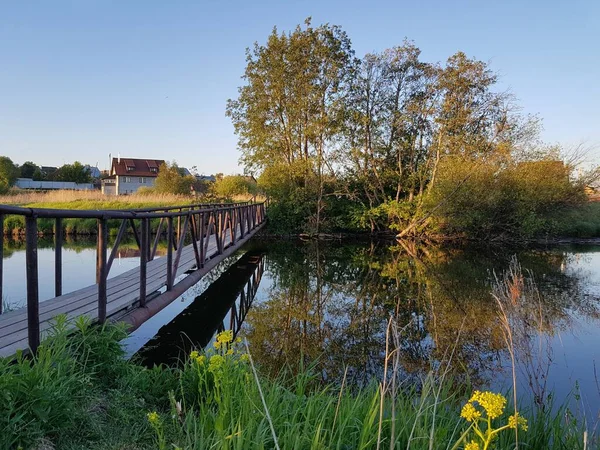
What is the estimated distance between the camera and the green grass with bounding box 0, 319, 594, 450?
2084mm

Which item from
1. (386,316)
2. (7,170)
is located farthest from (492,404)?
(7,170)

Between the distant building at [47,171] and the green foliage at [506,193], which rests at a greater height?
the distant building at [47,171]

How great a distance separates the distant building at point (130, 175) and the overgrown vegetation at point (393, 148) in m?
34.3

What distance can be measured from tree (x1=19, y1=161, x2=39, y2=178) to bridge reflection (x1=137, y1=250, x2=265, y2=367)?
62.6 m

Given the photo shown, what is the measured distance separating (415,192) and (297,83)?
8.58 m

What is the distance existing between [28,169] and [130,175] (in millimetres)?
20518

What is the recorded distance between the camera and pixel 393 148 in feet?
72.5

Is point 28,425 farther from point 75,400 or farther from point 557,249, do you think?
point 557,249

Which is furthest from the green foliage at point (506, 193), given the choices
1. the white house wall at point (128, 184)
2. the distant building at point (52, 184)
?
the distant building at point (52, 184)

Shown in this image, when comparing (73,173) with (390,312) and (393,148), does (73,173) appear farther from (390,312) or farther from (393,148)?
(390,312)

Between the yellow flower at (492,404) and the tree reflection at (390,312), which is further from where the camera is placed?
the tree reflection at (390,312)

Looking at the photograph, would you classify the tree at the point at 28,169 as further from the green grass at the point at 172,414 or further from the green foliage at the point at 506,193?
the green grass at the point at 172,414

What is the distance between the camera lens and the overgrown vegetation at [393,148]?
19.7 m

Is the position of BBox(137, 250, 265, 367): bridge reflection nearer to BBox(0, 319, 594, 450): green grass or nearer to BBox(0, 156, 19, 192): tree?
BBox(0, 319, 594, 450): green grass
